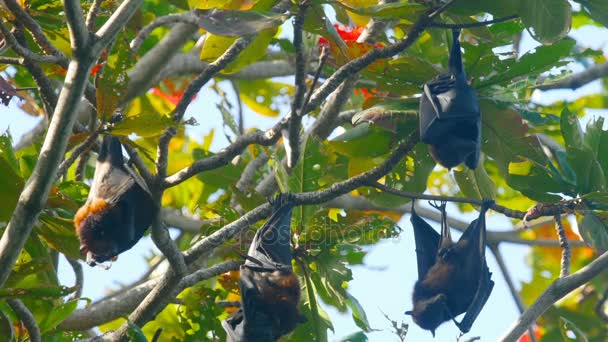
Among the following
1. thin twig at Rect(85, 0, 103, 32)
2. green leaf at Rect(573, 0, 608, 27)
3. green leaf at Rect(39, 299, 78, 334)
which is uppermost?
thin twig at Rect(85, 0, 103, 32)

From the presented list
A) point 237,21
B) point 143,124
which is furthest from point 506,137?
point 143,124

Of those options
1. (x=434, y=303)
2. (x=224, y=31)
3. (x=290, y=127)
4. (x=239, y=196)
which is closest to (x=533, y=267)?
(x=434, y=303)

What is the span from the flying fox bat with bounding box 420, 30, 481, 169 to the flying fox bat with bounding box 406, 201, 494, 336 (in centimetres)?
80

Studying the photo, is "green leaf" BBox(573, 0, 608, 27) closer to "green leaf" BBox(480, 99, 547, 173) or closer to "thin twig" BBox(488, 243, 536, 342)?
"green leaf" BBox(480, 99, 547, 173)

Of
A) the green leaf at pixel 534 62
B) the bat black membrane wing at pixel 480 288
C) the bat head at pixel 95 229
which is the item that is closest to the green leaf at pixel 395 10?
the green leaf at pixel 534 62

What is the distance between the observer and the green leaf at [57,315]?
16.2 feet

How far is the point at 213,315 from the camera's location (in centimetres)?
643

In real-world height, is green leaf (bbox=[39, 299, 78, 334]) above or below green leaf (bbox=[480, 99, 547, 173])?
below

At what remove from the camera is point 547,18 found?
15.5ft

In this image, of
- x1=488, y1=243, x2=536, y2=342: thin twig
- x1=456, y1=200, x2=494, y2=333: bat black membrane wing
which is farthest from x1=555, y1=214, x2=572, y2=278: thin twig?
x1=456, y1=200, x2=494, y2=333: bat black membrane wing

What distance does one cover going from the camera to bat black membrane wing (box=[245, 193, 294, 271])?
550 cm

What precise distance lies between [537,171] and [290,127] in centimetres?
178

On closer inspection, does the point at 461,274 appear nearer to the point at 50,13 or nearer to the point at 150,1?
the point at 50,13

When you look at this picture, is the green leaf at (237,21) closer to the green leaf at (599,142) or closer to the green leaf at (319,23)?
the green leaf at (319,23)
